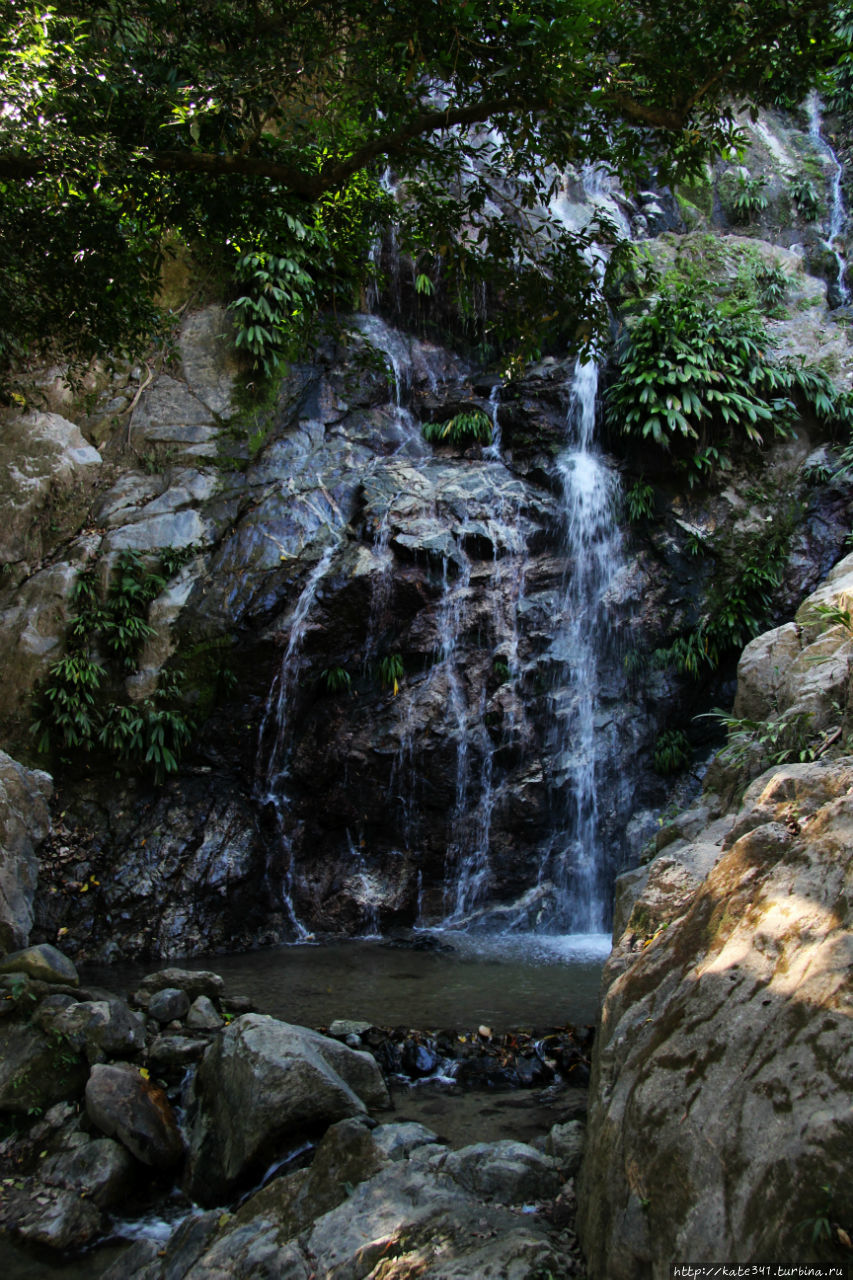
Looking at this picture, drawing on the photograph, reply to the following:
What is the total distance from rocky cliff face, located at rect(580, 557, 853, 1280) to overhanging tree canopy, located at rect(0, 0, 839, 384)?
14.4ft

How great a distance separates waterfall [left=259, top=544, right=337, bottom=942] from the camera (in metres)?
9.34

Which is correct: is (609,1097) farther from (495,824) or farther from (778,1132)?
(495,824)

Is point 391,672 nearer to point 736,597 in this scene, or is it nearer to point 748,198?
point 736,597

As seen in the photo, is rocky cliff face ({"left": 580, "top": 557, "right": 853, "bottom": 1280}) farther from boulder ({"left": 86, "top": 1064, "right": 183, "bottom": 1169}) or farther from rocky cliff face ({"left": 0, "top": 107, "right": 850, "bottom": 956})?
rocky cliff face ({"left": 0, "top": 107, "right": 850, "bottom": 956})

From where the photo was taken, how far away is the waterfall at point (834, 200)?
52.2 feet

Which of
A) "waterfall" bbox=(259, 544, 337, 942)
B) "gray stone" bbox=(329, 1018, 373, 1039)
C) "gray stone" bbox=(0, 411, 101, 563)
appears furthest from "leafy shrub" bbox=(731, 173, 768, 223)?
"gray stone" bbox=(329, 1018, 373, 1039)

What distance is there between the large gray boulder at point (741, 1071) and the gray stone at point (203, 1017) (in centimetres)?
329

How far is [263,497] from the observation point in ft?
35.5

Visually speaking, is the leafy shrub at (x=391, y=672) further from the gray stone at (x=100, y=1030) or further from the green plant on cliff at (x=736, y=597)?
the gray stone at (x=100, y=1030)

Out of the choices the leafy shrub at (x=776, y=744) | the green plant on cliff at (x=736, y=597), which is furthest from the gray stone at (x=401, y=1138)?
the green plant on cliff at (x=736, y=597)

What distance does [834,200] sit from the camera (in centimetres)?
1695

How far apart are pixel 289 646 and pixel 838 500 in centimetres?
777

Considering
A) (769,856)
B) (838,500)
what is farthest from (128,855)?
(838,500)

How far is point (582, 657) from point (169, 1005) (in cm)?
673
